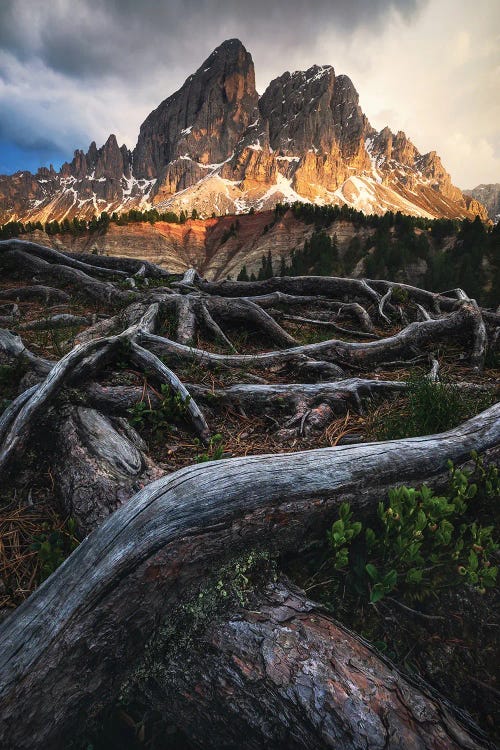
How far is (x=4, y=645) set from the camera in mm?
1512

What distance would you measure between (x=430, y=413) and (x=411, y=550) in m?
1.65

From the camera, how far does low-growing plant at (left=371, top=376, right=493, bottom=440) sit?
3.12m

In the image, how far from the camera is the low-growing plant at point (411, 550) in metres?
1.85

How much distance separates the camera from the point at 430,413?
10.6 ft

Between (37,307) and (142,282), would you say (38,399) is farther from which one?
(142,282)

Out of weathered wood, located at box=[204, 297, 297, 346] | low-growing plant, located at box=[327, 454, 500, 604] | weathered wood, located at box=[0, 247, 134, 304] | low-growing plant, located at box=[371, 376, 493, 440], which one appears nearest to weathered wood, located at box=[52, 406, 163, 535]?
low-growing plant, located at box=[327, 454, 500, 604]

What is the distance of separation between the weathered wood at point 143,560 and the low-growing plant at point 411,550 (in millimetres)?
239

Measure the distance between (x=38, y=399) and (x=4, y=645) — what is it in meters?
1.88

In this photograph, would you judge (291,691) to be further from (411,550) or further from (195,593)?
(411,550)

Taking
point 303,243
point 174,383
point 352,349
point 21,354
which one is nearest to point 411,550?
point 174,383

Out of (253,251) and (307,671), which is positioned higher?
(253,251)

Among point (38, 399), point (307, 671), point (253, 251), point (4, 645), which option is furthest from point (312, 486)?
point (253, 251)

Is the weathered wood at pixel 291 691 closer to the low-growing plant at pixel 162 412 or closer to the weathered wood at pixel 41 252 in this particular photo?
the low-growing plant at pixel 162 412

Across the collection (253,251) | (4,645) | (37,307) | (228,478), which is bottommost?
(4,645)
